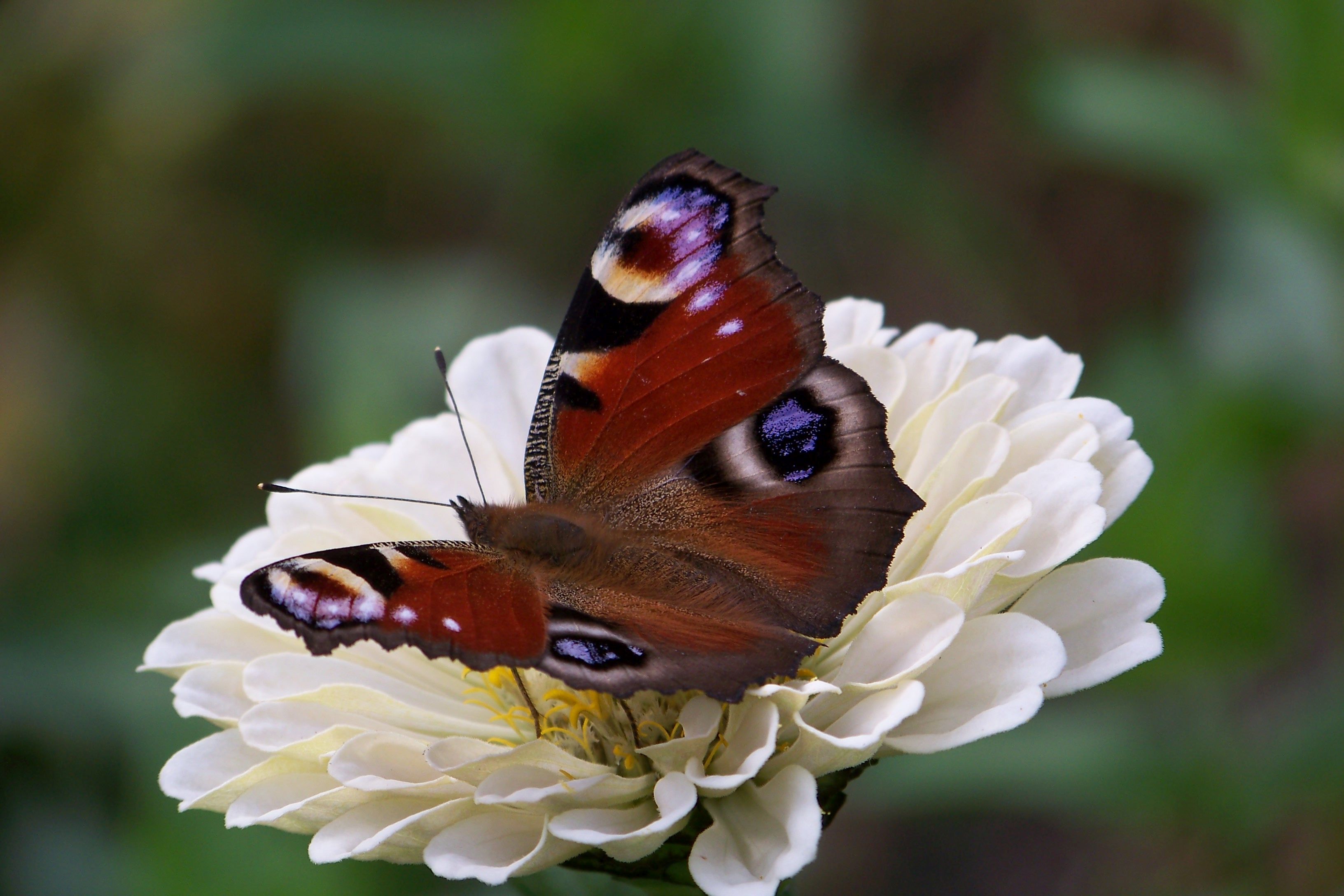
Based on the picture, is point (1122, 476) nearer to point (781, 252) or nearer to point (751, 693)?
point (751, 693)

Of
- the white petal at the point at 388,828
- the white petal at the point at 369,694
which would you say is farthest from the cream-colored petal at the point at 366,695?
the white petal at the point at 388,828

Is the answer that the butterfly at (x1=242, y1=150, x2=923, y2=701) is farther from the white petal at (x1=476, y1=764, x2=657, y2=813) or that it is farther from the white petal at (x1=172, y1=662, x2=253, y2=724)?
the white petal at (x1=172, y1=662, x2=253, y2=724)

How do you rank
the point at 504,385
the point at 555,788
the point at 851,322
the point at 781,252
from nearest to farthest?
the point at 555,788
the point at 851,322
the point at 504,385
the point at 781,252

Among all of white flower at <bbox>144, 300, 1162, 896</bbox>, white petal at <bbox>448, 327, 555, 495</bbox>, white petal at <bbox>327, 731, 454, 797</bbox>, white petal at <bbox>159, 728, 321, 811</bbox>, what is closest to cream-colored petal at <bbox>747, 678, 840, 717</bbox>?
white flower at <bbox>144, 300, 1162, 896</bbox>

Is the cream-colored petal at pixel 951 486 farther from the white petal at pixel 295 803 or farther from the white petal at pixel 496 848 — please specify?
the white petal at pixel 295 803

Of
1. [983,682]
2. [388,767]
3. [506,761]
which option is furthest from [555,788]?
[983,682]

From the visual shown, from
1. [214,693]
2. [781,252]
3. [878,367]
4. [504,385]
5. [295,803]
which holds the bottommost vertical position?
[295,803]
